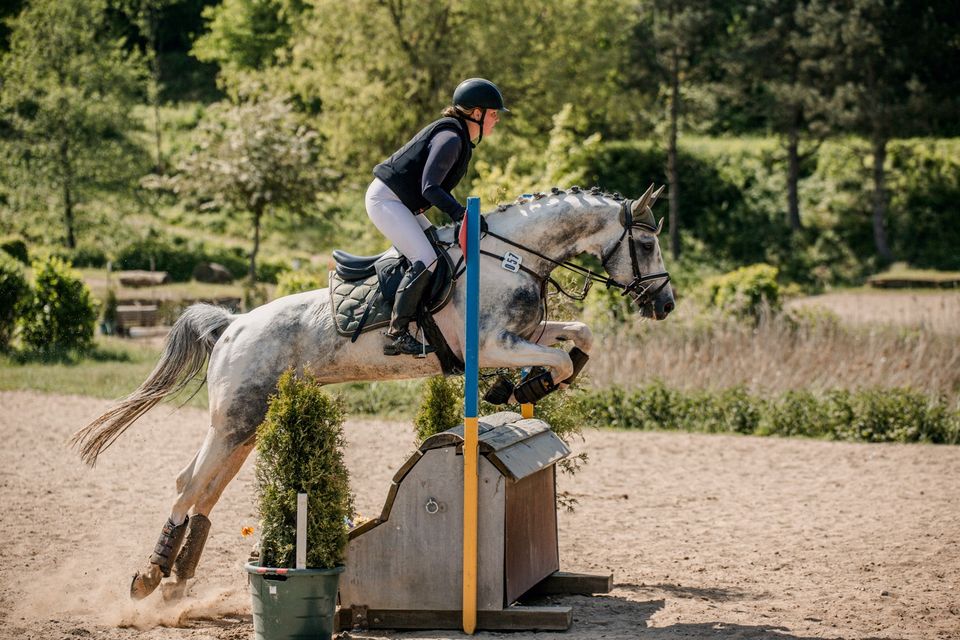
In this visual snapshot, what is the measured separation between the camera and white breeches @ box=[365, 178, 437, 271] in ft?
17.7

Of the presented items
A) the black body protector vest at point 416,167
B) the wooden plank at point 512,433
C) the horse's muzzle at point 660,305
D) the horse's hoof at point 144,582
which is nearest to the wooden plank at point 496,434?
the wooden plank at point 512,433

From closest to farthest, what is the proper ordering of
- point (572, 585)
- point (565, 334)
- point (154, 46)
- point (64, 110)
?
1. point (565, 334)
2. point (572, 585)
3. point (64, 110)
4. point (154, 46)

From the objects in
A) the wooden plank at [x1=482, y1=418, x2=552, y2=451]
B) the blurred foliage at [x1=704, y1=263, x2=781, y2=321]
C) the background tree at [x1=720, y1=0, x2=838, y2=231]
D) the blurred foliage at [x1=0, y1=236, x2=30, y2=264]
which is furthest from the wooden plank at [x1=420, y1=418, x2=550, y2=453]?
the background tree at [x1=720, y1=0, x2=838, y2=231]

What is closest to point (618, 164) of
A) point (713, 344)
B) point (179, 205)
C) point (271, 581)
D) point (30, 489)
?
point (179, 205)

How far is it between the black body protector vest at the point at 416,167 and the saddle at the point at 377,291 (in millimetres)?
216

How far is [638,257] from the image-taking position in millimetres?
5527

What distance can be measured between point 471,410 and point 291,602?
1.15m

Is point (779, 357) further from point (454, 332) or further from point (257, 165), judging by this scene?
point (257, 165)

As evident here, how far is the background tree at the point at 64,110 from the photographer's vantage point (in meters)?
26.9

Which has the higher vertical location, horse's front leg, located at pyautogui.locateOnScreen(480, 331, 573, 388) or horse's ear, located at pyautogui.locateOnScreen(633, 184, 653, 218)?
horse's ear, located at pyautogui.locateOnScreen(633, 184, 653, 218)

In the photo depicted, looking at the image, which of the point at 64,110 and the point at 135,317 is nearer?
the point at 135,317

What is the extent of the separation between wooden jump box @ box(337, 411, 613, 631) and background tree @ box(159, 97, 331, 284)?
56.7 feet

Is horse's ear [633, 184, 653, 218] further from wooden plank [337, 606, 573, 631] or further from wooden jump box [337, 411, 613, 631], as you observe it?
wooden plank [337, 606, 573, 631]

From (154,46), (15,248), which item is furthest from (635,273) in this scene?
(154,46)
